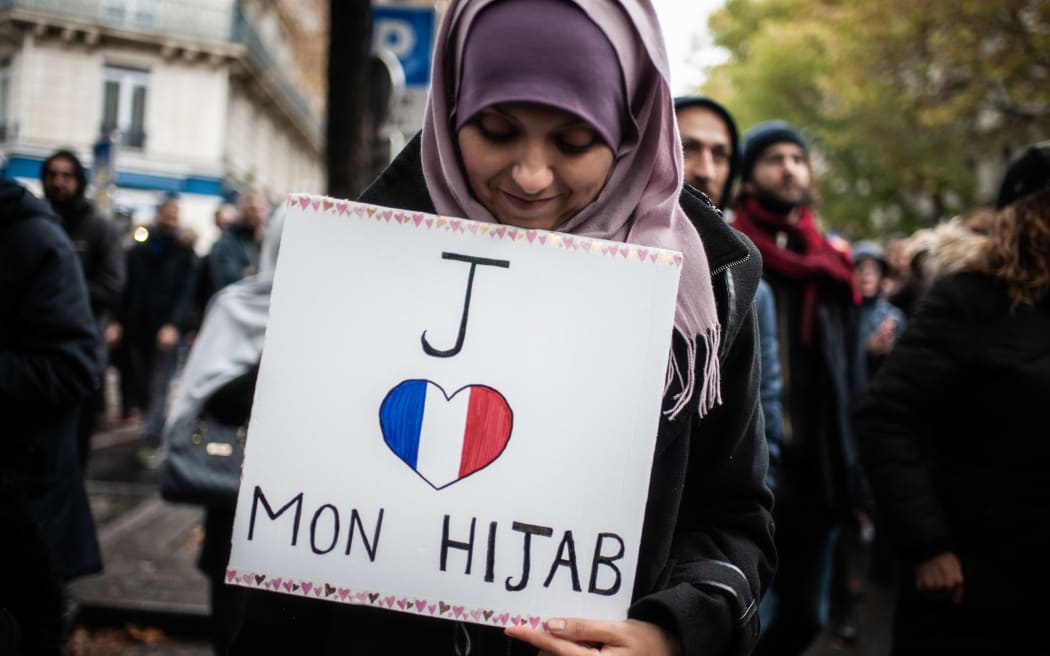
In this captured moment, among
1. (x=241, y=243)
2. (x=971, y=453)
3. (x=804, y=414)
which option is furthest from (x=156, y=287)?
(x=971, y=453)

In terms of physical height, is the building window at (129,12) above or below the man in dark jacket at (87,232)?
above

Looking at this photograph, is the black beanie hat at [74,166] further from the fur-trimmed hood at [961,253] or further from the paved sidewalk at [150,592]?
the fur-trimmed hood at [961,253]

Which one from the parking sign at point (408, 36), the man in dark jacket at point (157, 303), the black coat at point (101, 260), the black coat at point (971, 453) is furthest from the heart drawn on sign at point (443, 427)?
the man in dark jacket at point (157, 303)

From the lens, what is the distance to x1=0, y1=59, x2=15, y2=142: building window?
25.9 m

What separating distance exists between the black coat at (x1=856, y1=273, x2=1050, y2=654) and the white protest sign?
1.53 meters

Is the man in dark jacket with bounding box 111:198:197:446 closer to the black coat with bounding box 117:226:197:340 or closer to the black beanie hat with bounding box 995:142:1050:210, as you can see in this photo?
the black coat with bounding box 117:226:197:340

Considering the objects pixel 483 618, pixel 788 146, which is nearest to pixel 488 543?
Result: pixel 483 618

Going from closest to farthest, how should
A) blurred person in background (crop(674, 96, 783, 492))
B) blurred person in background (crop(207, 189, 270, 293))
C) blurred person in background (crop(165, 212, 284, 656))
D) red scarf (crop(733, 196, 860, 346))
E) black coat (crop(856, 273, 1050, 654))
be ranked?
black coat (crop(856, 273, 1050, 654)), blurred person in background (crop(165, 212, 284, 656)), blurred person in background (crop(674, 96, 783, 492)), red scarf (crop(733, 196, 860, 346)), blurred person in background (crop(207, 189, 270, 293))

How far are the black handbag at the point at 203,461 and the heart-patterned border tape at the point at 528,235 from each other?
1729 millimetres

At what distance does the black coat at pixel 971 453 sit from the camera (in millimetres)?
2314

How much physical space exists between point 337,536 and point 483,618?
0.78 ft

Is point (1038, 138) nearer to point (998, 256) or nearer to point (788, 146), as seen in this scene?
point (788, 146)

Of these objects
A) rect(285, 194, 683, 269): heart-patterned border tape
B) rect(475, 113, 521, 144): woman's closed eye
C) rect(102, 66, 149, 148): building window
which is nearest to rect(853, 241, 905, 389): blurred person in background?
rect(285, 194, 683, 269): heart-patterned border tape

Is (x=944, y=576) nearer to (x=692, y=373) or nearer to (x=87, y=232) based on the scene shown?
(x=692, y=373)
